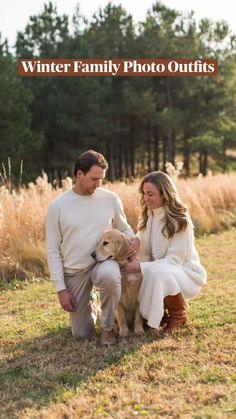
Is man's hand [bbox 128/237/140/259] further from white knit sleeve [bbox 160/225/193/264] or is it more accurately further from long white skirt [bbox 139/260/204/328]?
white knit sleeve [bbox 160/225/193/264]

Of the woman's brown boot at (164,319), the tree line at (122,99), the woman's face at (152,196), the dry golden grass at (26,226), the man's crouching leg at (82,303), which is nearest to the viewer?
the man's crouching leg at (82,303)

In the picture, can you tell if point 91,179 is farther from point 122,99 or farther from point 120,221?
point 122,99

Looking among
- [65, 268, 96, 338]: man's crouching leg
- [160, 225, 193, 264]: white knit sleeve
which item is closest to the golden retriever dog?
[65, 268, 96, 338]: man's crouching leg

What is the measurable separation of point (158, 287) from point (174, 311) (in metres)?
0.45

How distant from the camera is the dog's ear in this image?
488 centimetres

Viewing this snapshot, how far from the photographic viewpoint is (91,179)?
4.80 meters

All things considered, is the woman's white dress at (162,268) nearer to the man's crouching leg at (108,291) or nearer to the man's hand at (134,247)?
the man's hand at (134,247)

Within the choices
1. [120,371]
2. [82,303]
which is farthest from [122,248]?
[120,371]

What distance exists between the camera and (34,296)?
280 inches

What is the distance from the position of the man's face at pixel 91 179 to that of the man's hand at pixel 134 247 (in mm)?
600

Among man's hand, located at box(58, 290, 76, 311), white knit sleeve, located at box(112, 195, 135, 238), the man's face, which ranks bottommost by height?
man's hand, located at box(58, 290, 76, 311)

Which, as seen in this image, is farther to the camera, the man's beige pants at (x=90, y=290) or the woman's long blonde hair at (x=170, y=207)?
the woman's long blonde hair at (x=170, y=207)

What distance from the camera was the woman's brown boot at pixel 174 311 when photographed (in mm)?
5148

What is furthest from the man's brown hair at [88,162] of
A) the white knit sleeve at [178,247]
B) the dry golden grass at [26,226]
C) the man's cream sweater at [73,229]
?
the dry golden grass at [26,226]
